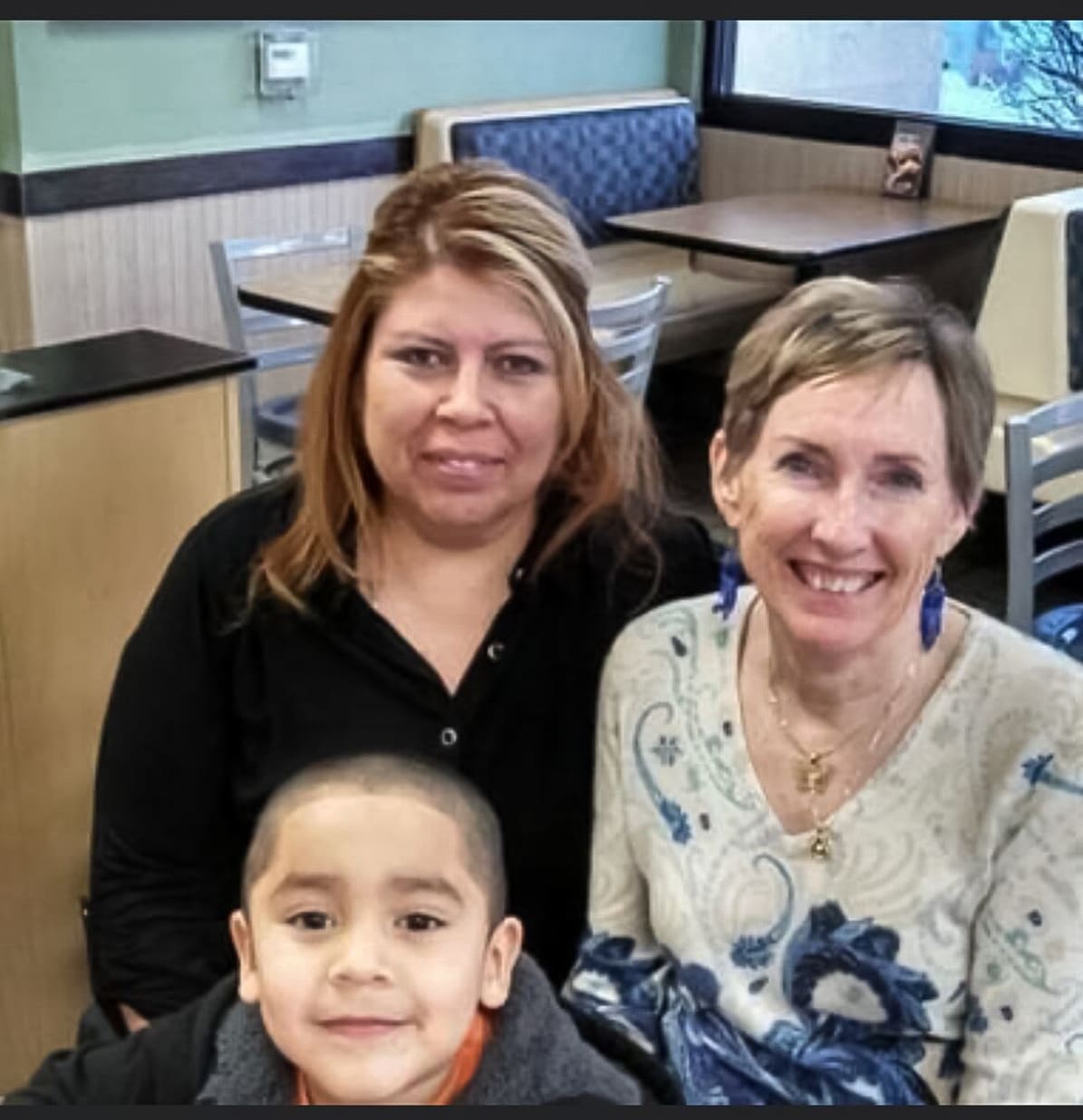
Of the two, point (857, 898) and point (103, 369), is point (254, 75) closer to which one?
point (103, 369)

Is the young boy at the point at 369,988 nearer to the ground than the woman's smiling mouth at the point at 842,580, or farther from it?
nearer to the ground

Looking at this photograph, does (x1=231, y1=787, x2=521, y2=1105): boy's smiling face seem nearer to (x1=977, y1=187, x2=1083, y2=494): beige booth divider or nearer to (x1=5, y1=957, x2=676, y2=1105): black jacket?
(x1=5, y1=957, x2=676, y2=1105): black jacket

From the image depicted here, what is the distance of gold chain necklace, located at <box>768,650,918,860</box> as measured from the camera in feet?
4.22

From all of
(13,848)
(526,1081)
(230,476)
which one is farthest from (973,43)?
(526,1081)

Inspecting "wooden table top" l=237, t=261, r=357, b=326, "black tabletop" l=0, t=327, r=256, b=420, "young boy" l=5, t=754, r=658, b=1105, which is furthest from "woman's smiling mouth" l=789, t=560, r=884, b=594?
"wooden table top" l=237, t=261, r=357, b=326

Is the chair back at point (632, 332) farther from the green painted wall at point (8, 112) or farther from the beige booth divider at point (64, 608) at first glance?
the green painted wall at point (8, 112)

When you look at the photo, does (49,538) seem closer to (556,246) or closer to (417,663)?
(417,663)

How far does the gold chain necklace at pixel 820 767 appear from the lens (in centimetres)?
129

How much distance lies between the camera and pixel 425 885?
1.04 m

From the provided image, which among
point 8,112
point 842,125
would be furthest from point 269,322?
point 842,125

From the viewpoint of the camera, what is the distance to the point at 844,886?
50.3 inches

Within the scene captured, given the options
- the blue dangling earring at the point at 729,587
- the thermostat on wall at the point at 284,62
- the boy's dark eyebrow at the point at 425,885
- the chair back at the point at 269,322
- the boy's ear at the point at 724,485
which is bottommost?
the chair back at the point at 269,322

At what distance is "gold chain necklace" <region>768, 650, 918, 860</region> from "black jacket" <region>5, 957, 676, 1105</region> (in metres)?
0.21

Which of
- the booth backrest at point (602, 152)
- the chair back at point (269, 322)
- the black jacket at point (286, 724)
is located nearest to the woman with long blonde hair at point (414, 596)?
the black jacket at point (286, 724)
